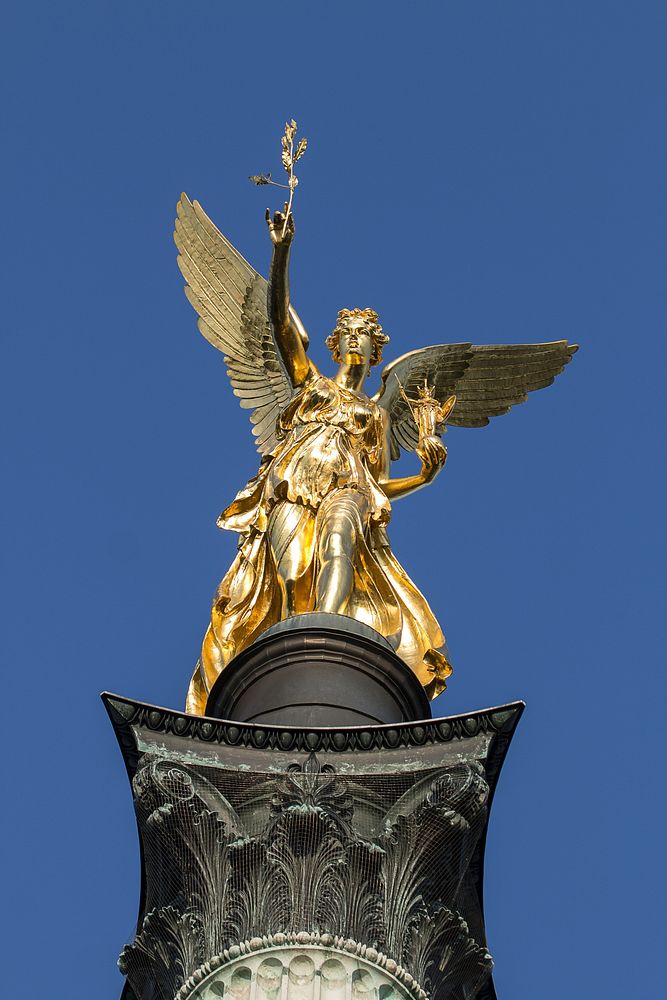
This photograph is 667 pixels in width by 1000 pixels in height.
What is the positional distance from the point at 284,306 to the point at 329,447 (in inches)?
82.3

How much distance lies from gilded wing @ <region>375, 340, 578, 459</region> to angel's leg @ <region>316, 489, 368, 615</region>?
4049 millimetres

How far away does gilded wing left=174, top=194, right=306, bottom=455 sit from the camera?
25672 mm

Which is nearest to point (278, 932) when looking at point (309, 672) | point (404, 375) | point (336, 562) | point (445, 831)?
point (445, 831)

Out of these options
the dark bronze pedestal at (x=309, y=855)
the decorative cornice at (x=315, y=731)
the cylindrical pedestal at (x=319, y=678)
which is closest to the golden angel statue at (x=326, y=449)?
the cylindrical pedestal at (x=319, y=678)

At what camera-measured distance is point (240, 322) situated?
2653cm

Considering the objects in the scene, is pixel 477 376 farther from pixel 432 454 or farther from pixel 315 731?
pixel 315 731

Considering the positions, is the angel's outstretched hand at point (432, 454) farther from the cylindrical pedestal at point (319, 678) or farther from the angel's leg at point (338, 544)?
the cylindrical pedestal at point (319, 678)

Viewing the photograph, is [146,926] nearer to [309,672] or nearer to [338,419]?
[309,672]

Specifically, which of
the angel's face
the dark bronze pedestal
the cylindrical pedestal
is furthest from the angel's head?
the dark bronze pedestal

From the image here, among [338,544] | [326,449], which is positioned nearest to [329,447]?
[326,449]

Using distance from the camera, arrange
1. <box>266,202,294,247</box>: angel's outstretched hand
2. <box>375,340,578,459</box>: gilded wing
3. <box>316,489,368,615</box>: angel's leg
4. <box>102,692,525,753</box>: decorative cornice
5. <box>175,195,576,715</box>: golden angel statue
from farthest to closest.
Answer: <box>375,340,578,459</box>: gilded wing → <box>266,202,294,247</box>: angel's outstretched hand → <box>175,195,576,715</box>: golden angel statue → <box>316,489,368,615</box>: angel's leg → <box>102,692,525,753</box>: decorative cornice

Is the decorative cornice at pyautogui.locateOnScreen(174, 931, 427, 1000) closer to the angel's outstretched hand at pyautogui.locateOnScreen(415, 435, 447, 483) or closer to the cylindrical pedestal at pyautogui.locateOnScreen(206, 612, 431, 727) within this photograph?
the cylindrical pedestal at pyautogui.locateOnScreen(206, 612, 431, 727)

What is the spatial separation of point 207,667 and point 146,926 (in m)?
5.86

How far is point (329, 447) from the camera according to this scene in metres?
22.2
